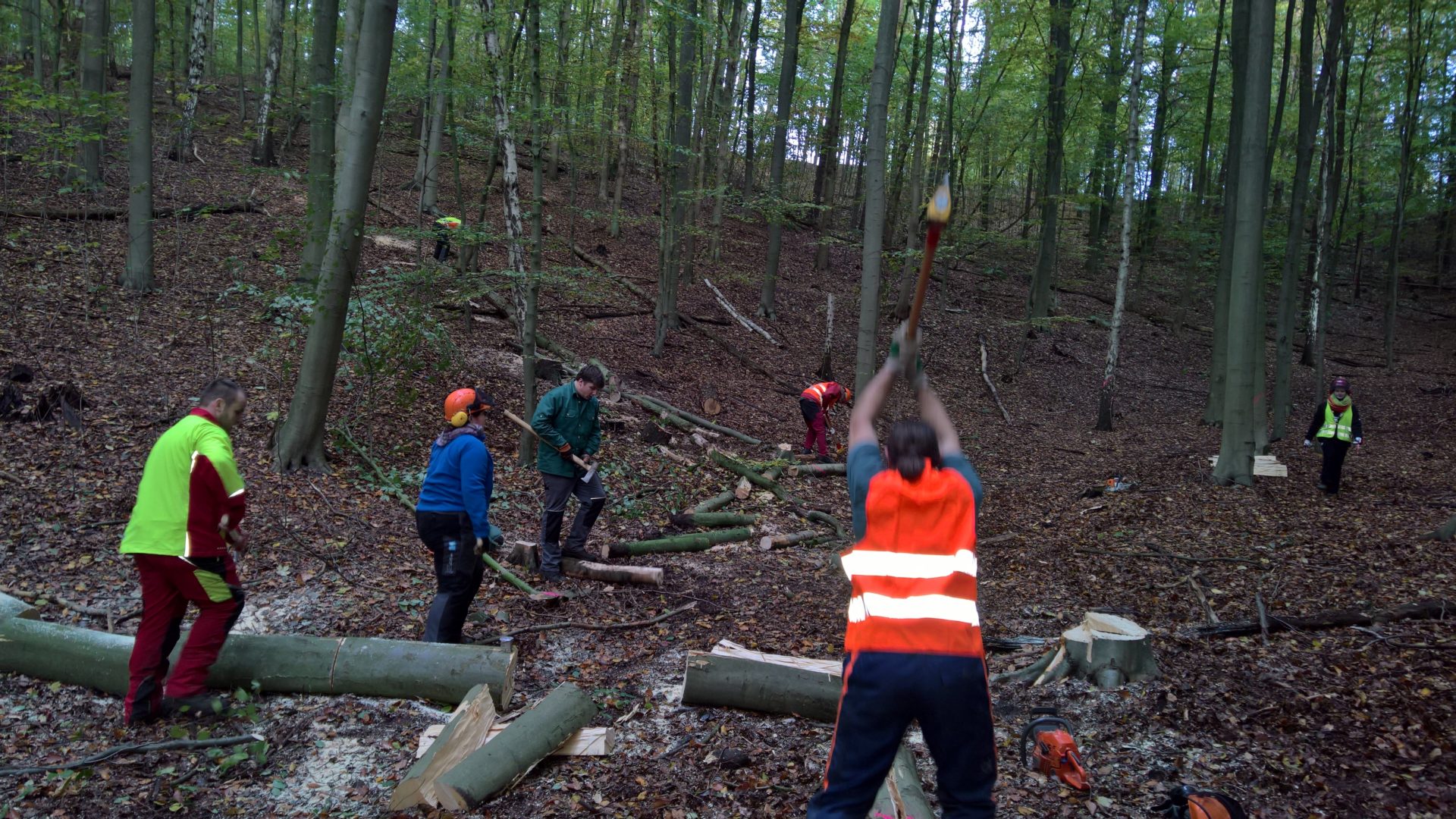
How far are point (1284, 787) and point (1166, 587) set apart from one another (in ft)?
10.5

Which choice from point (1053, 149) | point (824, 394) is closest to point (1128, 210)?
point (1053, 149)

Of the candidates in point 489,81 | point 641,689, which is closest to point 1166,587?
point 641,689

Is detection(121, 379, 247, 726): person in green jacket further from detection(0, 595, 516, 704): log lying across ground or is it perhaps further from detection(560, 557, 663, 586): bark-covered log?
detection(560, 557, 663, 586): bark-covered log

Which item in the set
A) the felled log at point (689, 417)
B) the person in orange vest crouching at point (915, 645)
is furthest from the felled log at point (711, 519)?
the person in orange vest crouching at point (915, 645)

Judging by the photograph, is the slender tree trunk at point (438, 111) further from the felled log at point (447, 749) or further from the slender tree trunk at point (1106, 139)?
the slender tree trunk at point (1106, 139)

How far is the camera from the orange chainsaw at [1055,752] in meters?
3.97

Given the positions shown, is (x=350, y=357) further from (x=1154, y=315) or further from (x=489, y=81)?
(x=1154, y=315)

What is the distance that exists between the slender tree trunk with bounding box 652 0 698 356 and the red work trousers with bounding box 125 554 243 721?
10.4m

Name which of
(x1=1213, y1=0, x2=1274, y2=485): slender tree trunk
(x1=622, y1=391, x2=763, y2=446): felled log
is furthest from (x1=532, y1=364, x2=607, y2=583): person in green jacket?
(x1=1213, y1=0, x2=1274, y2=485): slender tree trunk

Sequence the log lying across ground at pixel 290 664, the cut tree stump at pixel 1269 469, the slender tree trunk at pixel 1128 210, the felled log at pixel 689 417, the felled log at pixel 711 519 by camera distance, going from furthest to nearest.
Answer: the slender tree trunk at pixel 1128 210 < the felled log at pixel 689 417 < the cut tree stump at pixel 1269 469 < the felled log at pixel 711 519 < the log lying across ground at pixel 290 664

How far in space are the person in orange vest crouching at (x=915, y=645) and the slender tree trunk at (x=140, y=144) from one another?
12.6 m

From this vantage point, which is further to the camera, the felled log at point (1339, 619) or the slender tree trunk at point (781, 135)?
the slender tree trunk at point (781, 135)

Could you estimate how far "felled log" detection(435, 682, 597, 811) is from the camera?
12.0 feet

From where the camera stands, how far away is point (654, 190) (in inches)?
1114
